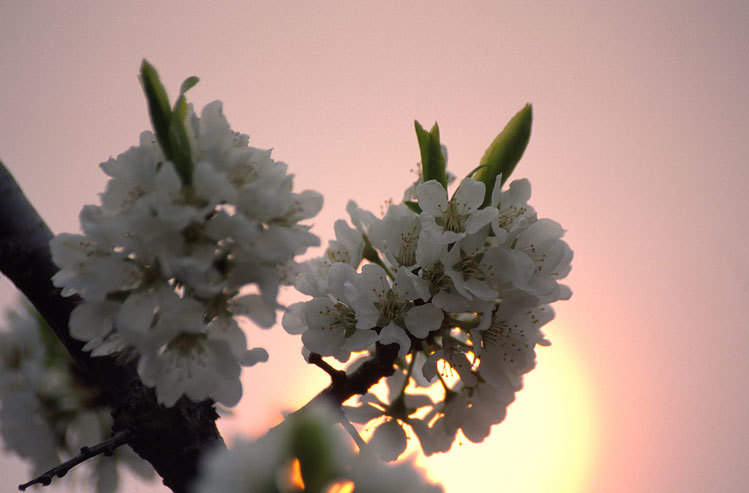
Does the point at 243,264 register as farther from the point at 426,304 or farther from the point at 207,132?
the point at 426,304

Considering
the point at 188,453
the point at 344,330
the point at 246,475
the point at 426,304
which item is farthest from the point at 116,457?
the point at 246,475

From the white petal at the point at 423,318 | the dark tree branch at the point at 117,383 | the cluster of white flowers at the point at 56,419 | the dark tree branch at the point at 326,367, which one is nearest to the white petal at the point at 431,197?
the white petal at the point at 423,318

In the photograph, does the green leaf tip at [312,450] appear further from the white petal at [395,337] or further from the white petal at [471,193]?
the white petal at [471,193]

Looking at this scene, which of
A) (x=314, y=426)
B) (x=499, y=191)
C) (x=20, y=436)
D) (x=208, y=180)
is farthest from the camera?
(x=20, y=436)

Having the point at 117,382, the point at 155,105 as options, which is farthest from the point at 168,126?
the point at 117,382

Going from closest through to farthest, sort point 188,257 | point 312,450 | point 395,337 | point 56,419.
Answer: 1. point 312,450
2. point 188,257
3. point 395,337
4. point 56,419

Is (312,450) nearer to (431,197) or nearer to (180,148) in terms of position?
(180,148)
